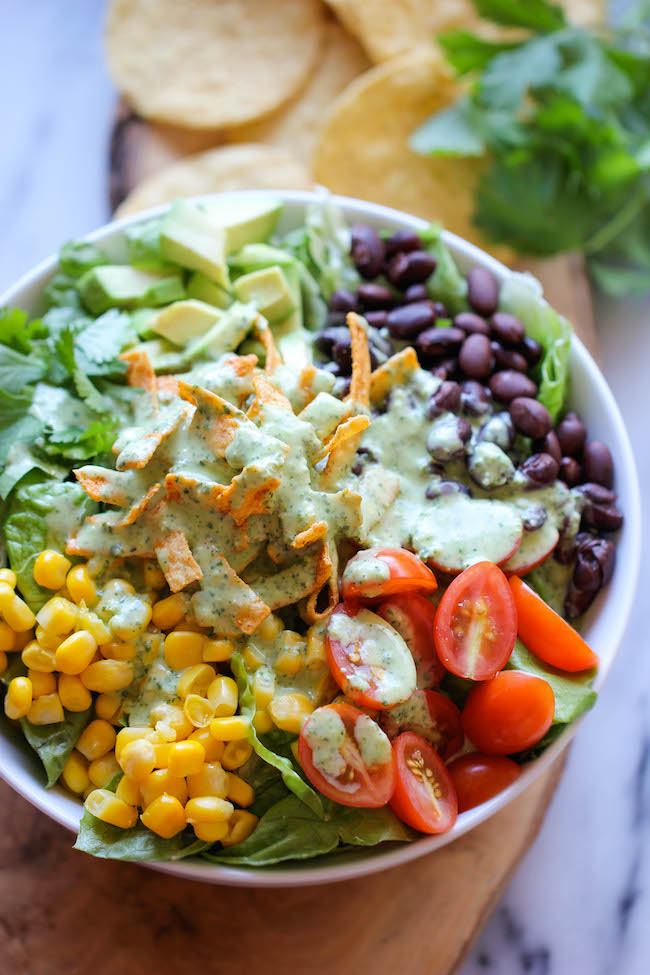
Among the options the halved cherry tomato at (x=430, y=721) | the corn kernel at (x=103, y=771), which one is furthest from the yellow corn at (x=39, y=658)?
the halved cherry tomato at (x=430, y=721)

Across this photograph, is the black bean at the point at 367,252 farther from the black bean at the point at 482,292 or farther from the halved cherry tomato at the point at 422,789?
the halved cherry tomato at the point at 422,789

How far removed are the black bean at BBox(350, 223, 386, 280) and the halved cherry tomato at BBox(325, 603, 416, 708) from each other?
1.47 metres

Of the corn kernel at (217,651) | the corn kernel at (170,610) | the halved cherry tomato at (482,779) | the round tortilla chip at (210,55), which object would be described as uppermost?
the round tortilla chip at (210,55)

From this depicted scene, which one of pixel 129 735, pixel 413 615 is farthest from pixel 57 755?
pixel 413 615

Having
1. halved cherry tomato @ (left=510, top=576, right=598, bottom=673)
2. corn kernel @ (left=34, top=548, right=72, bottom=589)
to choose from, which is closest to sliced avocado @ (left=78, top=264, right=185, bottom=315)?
corn kernel @ (left=34, top=548, right=72, bottom=589)

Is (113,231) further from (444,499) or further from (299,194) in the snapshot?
(444,499)

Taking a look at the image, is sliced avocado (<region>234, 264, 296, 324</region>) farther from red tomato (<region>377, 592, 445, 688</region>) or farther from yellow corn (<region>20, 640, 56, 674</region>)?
yellow corn (<region>20, 640, 56, 674</region>)

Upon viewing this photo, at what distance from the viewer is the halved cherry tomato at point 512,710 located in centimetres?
301

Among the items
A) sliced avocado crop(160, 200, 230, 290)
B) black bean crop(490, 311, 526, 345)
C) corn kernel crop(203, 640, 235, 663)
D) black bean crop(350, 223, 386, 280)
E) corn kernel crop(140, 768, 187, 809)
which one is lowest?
corn kernel crop(140, 768, 187, 809)

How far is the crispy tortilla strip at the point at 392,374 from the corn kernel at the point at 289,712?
1.17m

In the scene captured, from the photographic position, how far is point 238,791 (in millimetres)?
2982

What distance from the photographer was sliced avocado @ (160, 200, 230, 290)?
144 inches

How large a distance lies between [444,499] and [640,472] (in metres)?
1.61

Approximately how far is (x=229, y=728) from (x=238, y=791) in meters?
0.25
